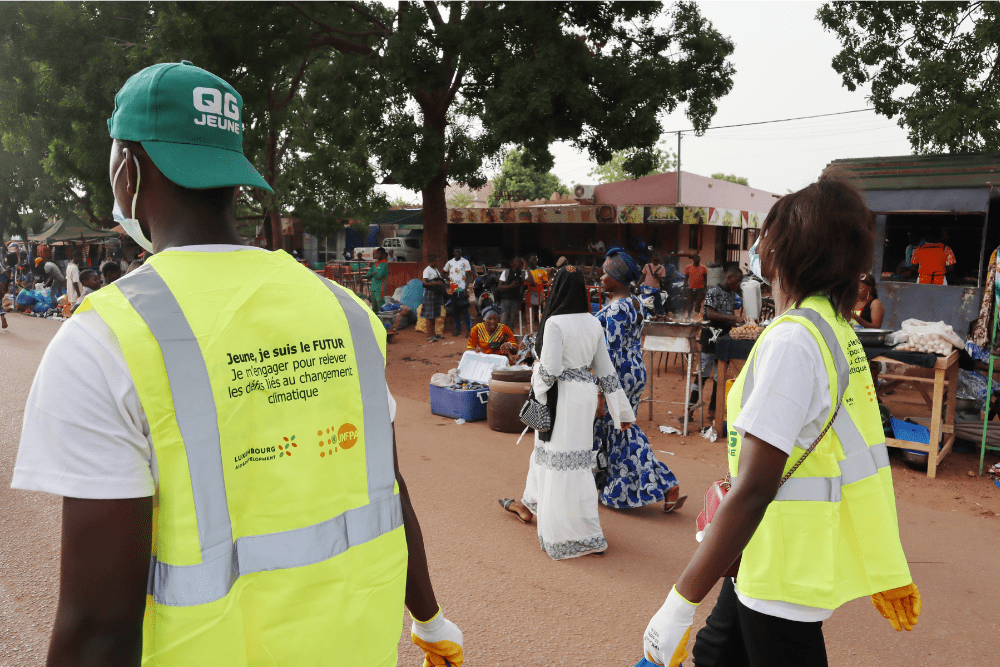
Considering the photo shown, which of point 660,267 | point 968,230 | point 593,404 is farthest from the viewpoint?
point 660,267

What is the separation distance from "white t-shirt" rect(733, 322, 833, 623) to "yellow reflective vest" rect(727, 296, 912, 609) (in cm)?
3

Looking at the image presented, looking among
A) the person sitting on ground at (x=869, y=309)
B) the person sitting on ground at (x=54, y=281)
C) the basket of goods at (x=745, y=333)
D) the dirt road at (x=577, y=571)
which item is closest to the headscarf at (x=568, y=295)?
the dirt road at (x=577, y=571)

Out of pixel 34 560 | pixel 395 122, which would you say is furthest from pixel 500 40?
pixel 34 560

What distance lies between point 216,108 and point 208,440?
0.64 m

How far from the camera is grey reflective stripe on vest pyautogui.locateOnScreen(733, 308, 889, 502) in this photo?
5.72ft

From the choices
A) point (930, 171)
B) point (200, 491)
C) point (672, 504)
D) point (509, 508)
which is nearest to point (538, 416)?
point (509, 508)

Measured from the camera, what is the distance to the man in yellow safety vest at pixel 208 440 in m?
1.02

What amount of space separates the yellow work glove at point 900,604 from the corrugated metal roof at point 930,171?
29.6 feet

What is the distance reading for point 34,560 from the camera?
4.23m

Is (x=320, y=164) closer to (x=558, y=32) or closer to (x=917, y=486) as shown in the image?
(x=558, y=32)

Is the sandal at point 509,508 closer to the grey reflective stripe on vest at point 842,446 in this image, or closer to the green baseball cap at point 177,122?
the grey reflective stripe on vest at point 842,446

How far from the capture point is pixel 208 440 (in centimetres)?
110

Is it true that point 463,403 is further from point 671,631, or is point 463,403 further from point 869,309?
point 671,631

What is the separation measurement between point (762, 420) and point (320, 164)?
16753 mm
